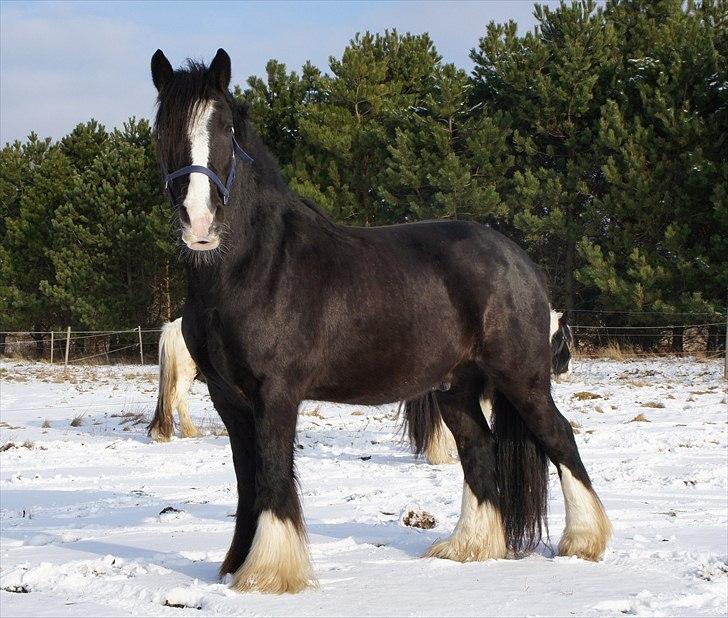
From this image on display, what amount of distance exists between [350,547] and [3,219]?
3377 centimetres

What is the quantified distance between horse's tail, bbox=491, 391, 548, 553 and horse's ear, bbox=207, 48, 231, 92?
2.27 meters

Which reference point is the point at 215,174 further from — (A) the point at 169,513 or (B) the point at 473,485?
(A) the point at 169,513

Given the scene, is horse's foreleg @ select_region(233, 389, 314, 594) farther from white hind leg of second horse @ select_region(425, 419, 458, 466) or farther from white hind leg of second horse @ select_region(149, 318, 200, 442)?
white hind leg of second horse @ select_region(149, 318, 200, 442)

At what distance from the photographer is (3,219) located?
34.4 metres

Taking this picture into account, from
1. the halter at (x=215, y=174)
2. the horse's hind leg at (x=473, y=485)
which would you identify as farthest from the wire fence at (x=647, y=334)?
the halter at (x=215, y=174)

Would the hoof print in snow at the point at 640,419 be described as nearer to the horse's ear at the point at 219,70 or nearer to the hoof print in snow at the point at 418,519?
the hoof print in snow at the point at 418,519

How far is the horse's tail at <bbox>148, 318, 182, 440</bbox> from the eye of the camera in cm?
1005

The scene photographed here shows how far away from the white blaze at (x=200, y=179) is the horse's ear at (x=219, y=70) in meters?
0.13

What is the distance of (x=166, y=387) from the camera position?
1040 cm

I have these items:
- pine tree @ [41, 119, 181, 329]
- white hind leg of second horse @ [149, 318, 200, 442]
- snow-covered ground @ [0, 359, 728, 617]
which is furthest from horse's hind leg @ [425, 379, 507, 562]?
pine tree @ [41, 119, 181, 329]

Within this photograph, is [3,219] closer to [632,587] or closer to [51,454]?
[51,454]

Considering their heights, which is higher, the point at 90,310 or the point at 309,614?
the point at 90,310

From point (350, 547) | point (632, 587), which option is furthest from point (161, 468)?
point (632, 587)

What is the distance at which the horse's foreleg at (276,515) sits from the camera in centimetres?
365
